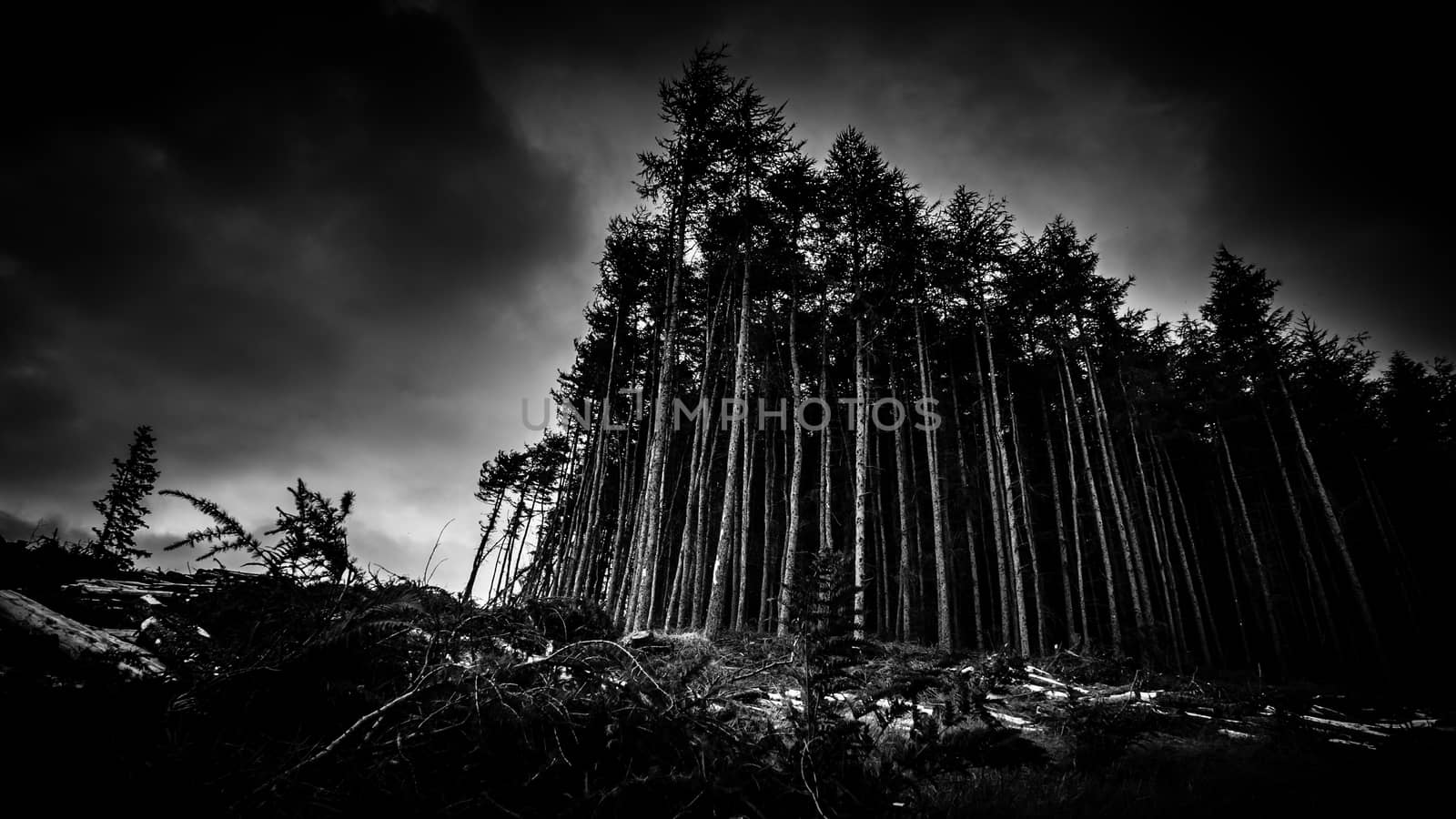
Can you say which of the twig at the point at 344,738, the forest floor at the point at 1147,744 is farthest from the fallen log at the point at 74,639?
the forest floor at the point at 1147,744

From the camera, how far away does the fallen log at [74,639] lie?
Answer: 1682mm

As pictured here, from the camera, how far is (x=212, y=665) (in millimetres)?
1702

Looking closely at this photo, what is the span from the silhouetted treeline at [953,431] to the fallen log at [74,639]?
29.8 ft

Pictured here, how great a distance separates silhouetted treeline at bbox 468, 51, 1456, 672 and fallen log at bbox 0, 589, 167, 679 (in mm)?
9071

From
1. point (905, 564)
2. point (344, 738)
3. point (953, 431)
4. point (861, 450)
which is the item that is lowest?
point (344, 738)

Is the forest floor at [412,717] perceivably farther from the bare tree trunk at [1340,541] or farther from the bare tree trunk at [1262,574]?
the bare tree trunk at [1262,574]

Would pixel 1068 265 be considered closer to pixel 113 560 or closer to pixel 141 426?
pixel 113 560

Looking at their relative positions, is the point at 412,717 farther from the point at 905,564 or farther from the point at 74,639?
the point at 905,564

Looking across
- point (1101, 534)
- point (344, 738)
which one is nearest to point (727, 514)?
point (344, 738)

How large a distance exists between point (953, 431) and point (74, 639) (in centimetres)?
1880

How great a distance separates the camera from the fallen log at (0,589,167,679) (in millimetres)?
1682

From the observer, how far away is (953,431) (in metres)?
17.4

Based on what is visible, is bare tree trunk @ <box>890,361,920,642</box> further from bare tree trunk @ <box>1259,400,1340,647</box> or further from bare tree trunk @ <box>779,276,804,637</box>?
bare tree trunk @ <box>1259,400,1340,647</box>

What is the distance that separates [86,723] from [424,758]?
84cm
